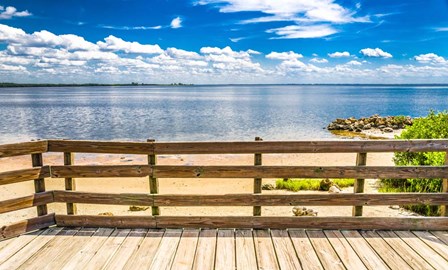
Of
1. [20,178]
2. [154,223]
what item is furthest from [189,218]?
[20,178]

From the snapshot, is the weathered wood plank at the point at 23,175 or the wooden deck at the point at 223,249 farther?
the weathered wood plank at the point at 23,175

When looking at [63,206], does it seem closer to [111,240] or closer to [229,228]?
[111,240]

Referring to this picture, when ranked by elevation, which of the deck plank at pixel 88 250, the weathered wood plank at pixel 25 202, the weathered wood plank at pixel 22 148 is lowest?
the deck plank at pixel 88 250

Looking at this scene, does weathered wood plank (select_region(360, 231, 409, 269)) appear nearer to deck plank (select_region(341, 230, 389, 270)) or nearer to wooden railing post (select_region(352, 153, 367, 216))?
deck plank (select_region(341, 230, 389, 270))

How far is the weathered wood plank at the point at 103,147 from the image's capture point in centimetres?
480

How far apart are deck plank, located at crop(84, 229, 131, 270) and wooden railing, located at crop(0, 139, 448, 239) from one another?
210mm

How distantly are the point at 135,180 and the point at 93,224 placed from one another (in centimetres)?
916

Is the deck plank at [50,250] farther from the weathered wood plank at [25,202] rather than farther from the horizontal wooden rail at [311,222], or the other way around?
the horizontal wooden rail at [311,222]

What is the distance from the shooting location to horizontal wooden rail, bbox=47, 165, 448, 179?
4.76m

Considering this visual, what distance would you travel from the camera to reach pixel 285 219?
192 inches

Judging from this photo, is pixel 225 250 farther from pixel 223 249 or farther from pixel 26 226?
pixel 26 226

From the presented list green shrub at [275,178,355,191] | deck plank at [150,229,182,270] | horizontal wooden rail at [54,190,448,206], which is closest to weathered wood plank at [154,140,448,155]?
horizontal wooden rail at [54,190,448,206]

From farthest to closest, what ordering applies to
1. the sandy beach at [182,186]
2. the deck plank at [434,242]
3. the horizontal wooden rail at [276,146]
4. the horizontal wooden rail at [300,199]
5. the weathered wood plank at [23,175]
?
the sandy beach at [182,186], the horizontal wooden rail at [300,199], the horizontal wooden rail at [276,146], the weathered wood plank at [23,175], the deck plank at [434,242]

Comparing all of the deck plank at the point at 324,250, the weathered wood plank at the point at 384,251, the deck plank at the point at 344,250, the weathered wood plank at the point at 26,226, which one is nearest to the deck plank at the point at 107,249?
the weathered wood plank at the point at 26,226
